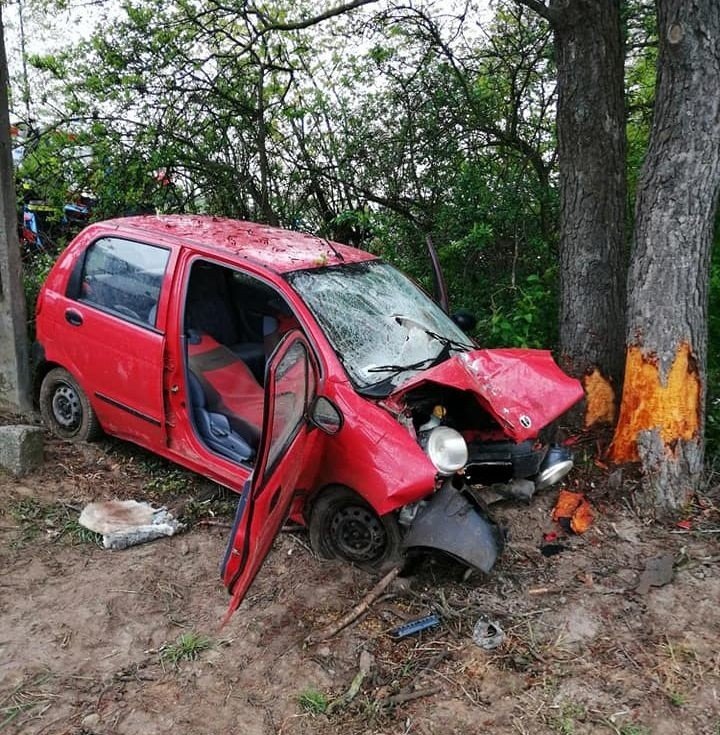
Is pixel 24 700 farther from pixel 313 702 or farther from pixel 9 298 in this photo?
pixel 9 298

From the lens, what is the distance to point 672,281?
427cm

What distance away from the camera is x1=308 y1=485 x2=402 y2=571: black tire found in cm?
358

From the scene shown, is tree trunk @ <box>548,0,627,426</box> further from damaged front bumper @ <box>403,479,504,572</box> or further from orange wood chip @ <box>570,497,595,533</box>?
damaged front bumper @ <box>403,479,504,572</box>

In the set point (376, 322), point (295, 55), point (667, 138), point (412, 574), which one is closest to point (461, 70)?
point (295, 55)

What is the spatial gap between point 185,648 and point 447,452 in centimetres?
159

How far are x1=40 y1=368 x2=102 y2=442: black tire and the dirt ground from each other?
770 millimetres

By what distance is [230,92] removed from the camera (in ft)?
23.6

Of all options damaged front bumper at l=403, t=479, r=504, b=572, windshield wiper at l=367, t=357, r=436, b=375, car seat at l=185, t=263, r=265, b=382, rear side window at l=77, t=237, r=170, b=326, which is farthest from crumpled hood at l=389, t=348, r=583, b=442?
rear side window at l=77, t=237, r=170, b=326

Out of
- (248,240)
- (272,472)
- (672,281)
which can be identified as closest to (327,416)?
(272,472)

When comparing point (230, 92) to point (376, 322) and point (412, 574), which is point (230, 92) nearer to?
point (376, 322)

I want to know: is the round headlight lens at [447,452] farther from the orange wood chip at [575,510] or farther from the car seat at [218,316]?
the car seat at [218,316]

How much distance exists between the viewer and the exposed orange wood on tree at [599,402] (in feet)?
16.2

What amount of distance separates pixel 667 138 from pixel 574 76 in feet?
3.25

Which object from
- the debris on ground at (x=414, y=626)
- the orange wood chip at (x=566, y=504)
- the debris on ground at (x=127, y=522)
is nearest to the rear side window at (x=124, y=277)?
the debris on ground at (x=127, y=522)
